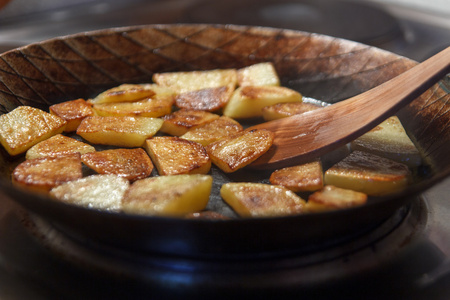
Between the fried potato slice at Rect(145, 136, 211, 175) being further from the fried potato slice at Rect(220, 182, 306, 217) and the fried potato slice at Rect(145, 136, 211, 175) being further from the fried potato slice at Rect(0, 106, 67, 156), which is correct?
the fried potato slice at Rect(0, 106, 67, 156)

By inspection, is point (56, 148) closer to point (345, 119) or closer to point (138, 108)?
point (138, 108)

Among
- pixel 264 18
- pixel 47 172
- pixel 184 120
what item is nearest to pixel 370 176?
pixel 184 120

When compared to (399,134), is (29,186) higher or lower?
higher

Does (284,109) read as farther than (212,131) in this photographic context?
Yes

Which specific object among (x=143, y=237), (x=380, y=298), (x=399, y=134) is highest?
(x=143, y=237)

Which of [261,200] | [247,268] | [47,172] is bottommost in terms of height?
[247,268]

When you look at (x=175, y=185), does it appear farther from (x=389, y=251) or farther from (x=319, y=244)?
(x=389, y=251)

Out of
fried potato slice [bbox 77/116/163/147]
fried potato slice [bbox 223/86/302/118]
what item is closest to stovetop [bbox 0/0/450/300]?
fried potato slice [bbox 77/116/163/147]

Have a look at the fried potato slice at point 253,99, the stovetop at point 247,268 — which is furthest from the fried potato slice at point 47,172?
the fried potato slice at point 253,99

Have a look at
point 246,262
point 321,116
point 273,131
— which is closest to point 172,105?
point 273,131
